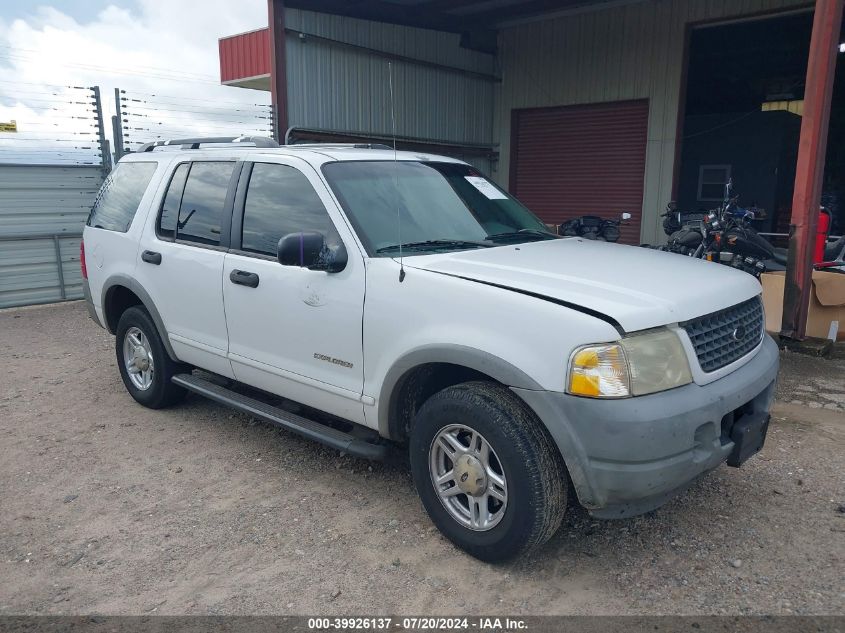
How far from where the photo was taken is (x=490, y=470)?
307 centimetres

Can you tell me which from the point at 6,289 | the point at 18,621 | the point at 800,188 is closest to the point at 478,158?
the point at 800,188

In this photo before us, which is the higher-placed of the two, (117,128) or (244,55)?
(244,55)

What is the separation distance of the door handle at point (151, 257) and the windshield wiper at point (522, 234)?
2424mm

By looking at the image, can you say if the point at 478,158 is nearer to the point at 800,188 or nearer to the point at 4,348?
the point at 800,188

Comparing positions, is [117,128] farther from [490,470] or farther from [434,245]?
[490,470]

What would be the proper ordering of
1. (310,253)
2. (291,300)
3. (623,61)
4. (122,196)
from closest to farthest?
1. (310,253)
2. (291,300)
3. (122,196)
4. (623,61)

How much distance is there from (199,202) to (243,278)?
2.94 ft

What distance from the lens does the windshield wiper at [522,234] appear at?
3966mm

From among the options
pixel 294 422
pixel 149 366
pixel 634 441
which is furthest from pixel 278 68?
pixel 634 441

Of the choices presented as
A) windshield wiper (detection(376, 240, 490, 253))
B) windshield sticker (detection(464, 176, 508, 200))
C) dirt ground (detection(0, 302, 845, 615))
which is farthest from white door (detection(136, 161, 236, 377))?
windshield sticker (detection(464, 176, 508, 200))

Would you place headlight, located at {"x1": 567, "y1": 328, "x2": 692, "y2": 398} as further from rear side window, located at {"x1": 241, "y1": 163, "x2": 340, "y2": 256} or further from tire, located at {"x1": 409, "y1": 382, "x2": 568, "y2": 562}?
rear side window, located at {"x1": 241, "y1": 163, "x2": 340, "y2": 256}

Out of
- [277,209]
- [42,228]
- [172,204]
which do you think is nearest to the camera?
[277,209]

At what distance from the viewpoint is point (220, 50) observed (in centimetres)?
1755

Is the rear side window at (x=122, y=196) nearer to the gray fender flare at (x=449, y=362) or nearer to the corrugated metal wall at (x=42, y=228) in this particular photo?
the gray fender flare at (x=449, y=362)
